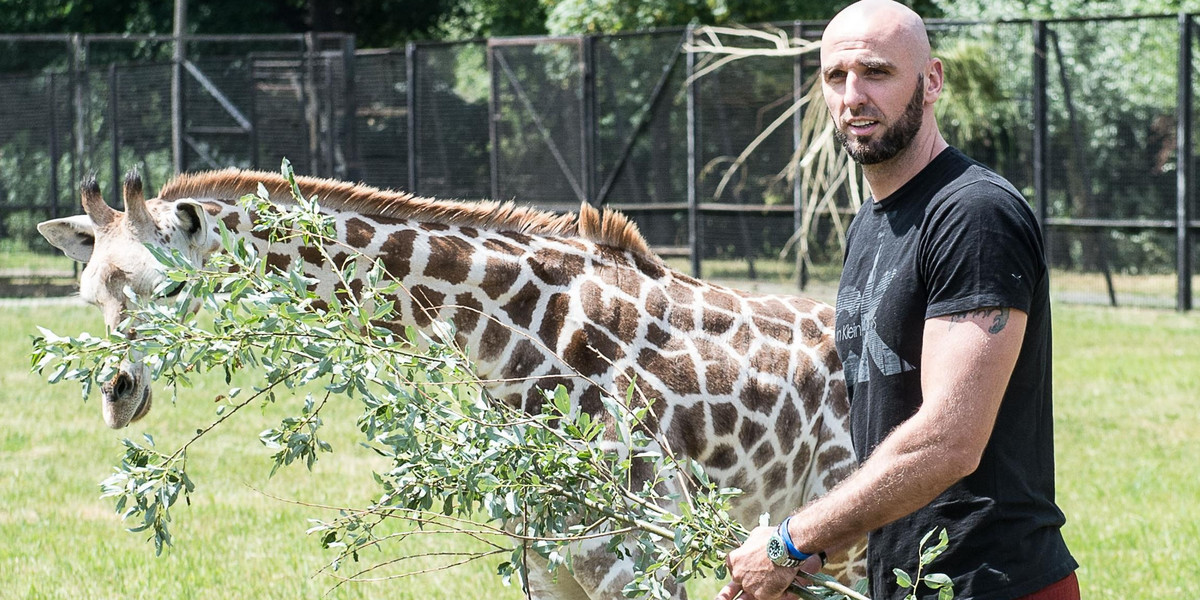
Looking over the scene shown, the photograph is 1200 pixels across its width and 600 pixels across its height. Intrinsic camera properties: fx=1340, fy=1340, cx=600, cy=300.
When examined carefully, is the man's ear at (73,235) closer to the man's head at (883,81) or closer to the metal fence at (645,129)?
the man's head at (883,81)

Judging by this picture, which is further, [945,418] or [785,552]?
[785,552]

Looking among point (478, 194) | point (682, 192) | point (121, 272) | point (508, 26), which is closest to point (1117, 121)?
point (682, 192)

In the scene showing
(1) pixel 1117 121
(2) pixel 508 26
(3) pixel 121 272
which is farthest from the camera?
(2) pixel 508 26

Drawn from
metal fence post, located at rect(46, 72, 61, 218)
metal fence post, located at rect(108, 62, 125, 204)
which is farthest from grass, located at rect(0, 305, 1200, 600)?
metal fence post, located at rect(46, 72, 61, 218)

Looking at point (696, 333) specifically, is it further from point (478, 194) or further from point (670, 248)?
point (478, 194)

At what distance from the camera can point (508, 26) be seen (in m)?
27.9

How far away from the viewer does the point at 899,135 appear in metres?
2.62

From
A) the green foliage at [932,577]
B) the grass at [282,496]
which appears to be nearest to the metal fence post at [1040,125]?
the grass at [282,496]

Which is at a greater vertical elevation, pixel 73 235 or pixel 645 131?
pixel 645 131

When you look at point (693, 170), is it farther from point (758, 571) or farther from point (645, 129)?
point (758, 571)

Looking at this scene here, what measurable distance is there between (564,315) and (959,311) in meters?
1.93

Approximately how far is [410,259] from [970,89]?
1125 cm

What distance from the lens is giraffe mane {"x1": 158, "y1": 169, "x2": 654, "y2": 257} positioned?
4.31 m

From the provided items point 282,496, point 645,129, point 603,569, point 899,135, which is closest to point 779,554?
point 899,135
